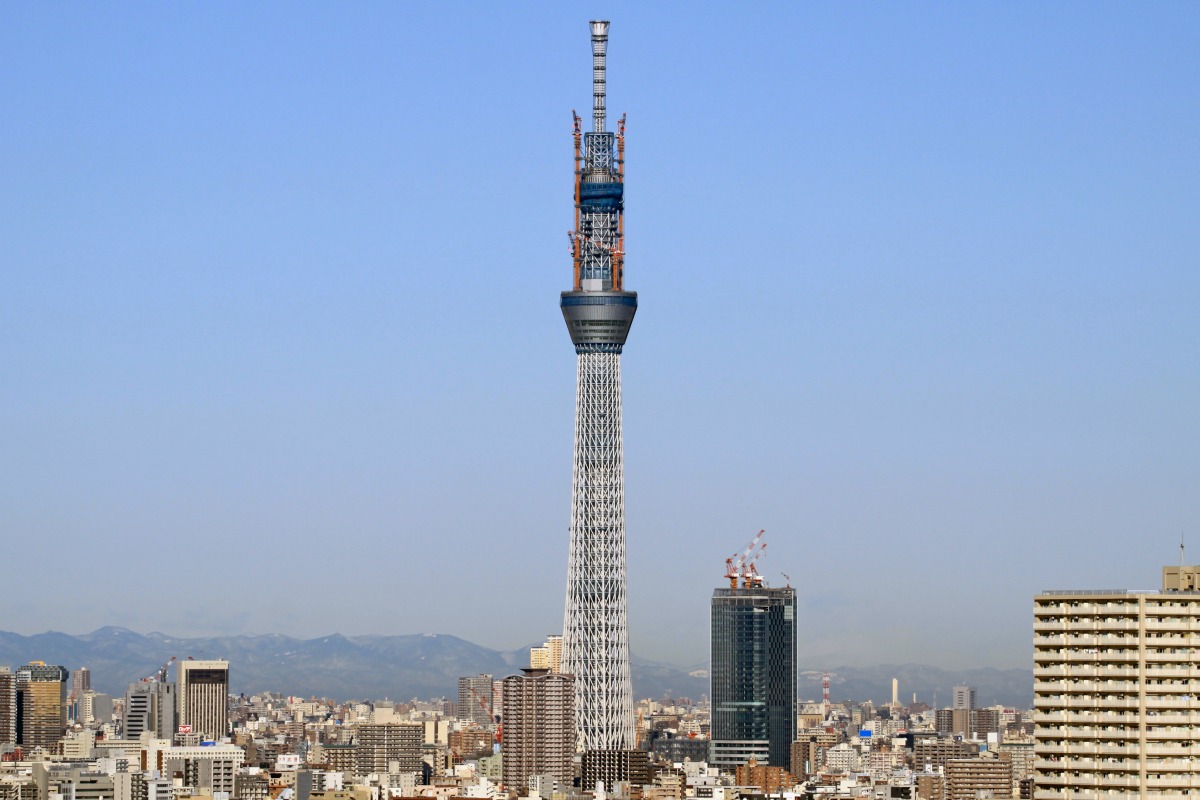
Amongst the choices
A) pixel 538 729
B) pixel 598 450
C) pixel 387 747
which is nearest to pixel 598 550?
pixel 598 450

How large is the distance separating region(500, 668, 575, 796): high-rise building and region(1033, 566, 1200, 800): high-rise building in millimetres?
74106

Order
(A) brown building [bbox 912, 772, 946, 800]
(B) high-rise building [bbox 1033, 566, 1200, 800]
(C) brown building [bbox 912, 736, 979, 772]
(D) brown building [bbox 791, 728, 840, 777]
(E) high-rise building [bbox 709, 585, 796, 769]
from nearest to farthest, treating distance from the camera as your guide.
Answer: (B) high-rise building [bbox 1033, 566, 1200, 800], (A) brown building [bbox 912, 772, 946, 800], (C) brown building [bbox 912, 736, 979, 772], (D) brown building [bbox 791, 728, 840, 777], (E) high-rise building [bbox 709, 585, 796, 769]

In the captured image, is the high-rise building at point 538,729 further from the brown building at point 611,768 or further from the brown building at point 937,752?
the brown building at point 937,752

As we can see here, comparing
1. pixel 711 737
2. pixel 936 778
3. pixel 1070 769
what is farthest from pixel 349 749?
pixel 1070 769

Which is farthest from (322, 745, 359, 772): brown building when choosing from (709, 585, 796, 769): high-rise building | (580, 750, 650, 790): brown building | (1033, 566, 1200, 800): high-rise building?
(1033, 566, 1200, 800): high-rise building

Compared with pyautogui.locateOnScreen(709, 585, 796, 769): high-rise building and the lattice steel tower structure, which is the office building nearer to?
the lattice steel tower structure

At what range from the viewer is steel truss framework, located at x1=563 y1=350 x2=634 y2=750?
137 m

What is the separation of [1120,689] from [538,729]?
84.7 m

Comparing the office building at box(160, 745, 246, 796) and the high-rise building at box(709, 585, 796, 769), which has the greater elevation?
the high-rise building at box(709, 585, 796, 769)

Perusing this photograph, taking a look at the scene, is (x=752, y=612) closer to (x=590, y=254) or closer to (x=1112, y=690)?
(x=590, y=254)

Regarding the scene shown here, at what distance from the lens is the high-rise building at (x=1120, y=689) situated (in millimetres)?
64812

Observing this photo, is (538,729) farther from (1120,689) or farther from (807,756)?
(1120,689)

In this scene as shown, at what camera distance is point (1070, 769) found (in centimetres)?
6619

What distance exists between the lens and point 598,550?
137m
